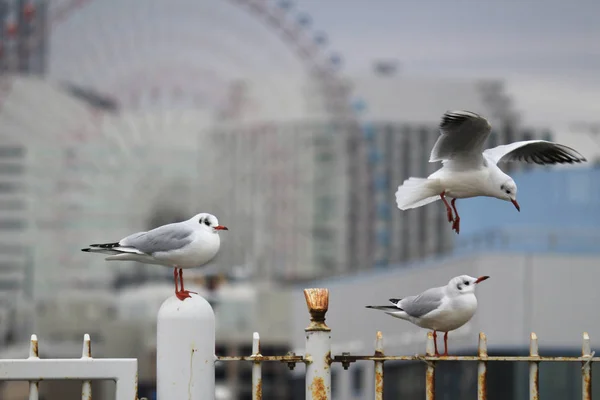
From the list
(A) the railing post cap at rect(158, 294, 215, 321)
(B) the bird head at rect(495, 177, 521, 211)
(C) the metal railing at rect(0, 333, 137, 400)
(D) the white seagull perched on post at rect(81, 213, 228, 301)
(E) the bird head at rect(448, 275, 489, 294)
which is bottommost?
(C) the metal railing at rect(0, 333, 137, 400)

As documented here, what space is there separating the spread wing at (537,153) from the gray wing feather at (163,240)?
3.61 meters

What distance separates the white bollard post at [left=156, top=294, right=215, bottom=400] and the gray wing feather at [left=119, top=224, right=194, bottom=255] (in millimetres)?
511

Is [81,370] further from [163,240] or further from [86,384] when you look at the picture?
[163,240]

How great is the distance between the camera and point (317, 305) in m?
14.3

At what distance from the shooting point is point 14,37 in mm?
129500

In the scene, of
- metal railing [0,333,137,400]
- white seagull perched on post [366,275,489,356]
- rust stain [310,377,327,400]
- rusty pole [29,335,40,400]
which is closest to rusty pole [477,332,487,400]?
white seagull perched on post [366,275,489,356]

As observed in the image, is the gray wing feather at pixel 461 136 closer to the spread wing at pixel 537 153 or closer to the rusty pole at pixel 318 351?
the spread wing at pixel 537 153

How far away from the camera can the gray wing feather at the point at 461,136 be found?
1622 cm

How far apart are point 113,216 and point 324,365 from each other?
178809mm

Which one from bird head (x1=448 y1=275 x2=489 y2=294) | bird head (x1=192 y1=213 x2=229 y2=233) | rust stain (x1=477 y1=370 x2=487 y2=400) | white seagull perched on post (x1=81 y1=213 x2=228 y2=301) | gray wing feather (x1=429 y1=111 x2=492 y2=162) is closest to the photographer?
rust stain (x1=477 y1=370 x2=487 y2=400)

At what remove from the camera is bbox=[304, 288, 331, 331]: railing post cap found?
14.2m

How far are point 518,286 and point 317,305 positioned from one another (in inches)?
1406

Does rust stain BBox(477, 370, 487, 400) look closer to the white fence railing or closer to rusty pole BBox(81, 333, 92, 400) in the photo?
the white fence railing

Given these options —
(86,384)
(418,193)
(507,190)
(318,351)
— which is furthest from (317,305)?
(418,193)
